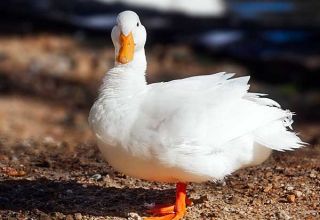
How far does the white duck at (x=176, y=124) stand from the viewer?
13.8ft

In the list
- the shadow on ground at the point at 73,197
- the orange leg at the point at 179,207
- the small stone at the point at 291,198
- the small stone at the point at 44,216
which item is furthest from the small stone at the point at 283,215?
the small stone at the point at 44,216

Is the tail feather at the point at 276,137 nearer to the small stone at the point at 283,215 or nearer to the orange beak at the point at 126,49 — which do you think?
the small stone at the point at 283,215

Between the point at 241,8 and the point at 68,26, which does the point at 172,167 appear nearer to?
the point at 68,26

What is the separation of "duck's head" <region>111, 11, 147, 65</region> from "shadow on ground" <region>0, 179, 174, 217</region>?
917 millimetres

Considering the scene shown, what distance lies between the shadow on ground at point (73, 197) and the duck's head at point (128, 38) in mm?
917

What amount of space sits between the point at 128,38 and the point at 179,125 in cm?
59

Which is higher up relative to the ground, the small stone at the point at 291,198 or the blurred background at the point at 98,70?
the blurred background at the point at 98,70

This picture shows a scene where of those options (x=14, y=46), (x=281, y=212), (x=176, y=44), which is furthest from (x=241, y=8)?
(x=281, y=212)

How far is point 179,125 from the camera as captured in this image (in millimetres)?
4258

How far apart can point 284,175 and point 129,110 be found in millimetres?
1633

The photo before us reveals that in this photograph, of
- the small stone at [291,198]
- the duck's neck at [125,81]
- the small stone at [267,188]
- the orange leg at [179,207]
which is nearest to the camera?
the duck's neck at [125,81]

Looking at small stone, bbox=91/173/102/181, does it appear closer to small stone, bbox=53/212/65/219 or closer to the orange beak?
small stone, bbox=53/212/65/219

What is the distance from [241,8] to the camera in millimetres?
15914

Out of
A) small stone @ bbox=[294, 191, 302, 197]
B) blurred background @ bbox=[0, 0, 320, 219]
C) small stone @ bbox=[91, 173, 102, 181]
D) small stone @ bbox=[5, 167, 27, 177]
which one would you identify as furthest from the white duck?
small stone @ bbox=[5, 167, 27, 177]
